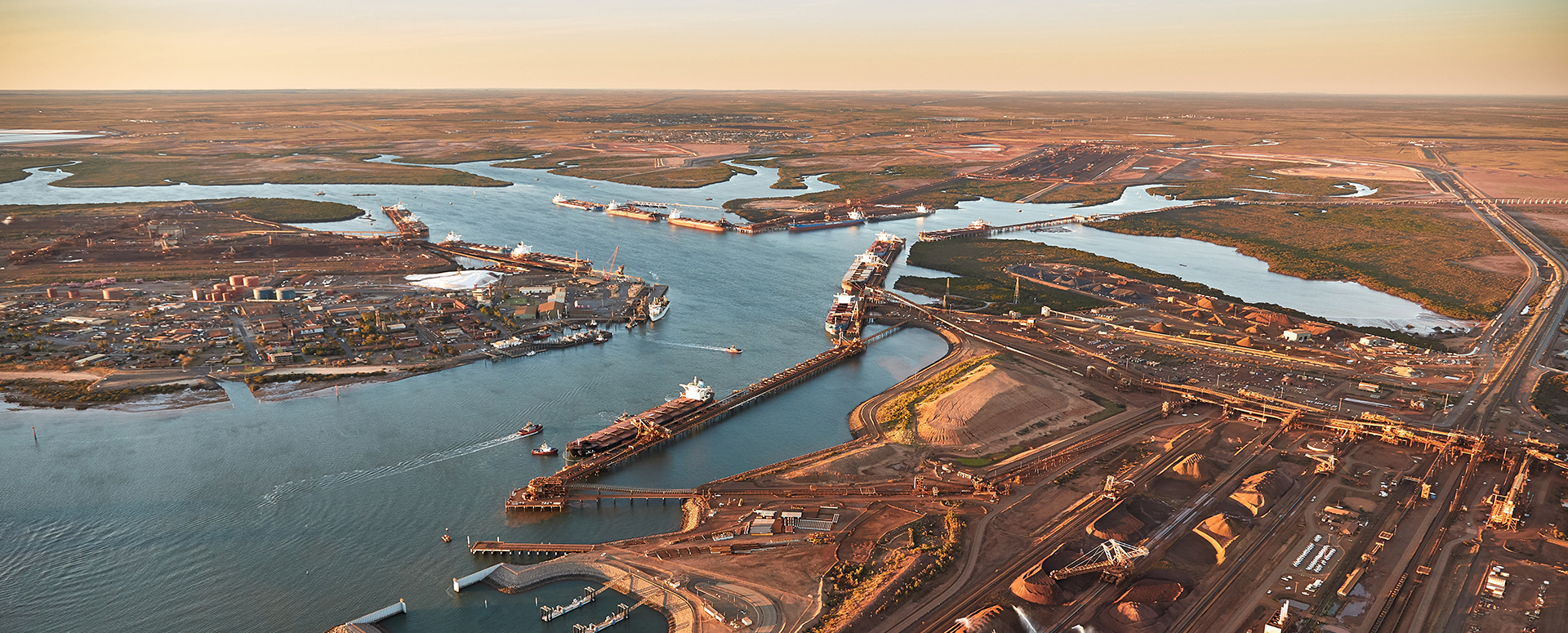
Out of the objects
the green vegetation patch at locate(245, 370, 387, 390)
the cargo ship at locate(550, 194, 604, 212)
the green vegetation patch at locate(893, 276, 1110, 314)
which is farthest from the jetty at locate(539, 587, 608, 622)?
the cargo ship at locate(550, 194, 604, 212)

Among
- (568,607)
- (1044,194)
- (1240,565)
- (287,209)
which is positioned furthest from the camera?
(1044,194)

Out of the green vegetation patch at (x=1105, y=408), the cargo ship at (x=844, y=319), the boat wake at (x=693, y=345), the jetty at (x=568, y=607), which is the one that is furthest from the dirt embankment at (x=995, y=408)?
the jetty at (x=568, y=607)

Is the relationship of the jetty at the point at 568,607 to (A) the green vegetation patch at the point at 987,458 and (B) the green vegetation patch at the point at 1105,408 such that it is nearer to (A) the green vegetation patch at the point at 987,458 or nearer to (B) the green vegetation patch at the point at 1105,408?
(A) the green vegetation patch at the point at 987,458

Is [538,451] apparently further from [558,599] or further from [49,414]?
[49,414]

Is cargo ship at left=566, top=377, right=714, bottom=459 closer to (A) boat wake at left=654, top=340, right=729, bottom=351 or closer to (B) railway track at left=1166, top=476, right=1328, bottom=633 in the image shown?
(A) boat wake at left=654, top=340, right=729, bottom=351

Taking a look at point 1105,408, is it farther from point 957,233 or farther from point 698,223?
point 698,223

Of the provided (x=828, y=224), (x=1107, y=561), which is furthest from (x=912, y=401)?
(x=828, y=224)
